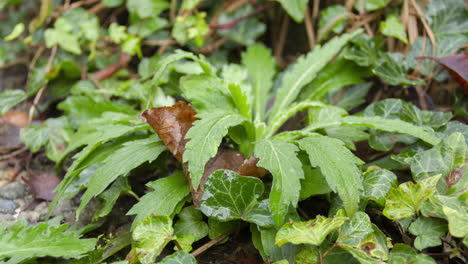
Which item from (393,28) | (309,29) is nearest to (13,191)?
(309,29)

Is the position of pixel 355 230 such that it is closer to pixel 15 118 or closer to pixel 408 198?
pixel 408 198

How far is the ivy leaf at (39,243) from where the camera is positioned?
132 cm

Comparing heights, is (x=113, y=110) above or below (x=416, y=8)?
below

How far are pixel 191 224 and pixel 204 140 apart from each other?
33 cm

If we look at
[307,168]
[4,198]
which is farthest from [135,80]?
[307,168]

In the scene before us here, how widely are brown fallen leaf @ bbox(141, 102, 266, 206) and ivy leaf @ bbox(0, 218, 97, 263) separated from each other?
46cm

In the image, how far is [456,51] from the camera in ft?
6.68

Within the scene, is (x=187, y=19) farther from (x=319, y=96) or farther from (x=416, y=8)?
(x=416, y=8)

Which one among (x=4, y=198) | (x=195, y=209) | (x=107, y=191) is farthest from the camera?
(x=4, y=198)

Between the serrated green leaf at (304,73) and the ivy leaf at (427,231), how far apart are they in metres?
0.85

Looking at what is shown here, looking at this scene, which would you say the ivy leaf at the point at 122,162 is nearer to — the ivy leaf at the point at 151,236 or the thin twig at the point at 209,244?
the ivy leaf at the point at 151,236

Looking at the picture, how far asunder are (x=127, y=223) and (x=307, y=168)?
2.57 feet

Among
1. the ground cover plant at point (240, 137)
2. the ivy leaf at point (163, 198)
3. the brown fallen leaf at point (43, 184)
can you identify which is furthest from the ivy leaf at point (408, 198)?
the brown fallen leaf at point (43, 184)

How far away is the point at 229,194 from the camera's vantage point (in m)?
1.44
